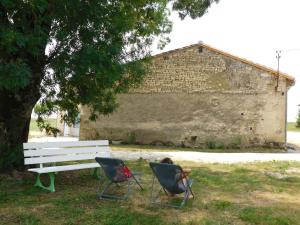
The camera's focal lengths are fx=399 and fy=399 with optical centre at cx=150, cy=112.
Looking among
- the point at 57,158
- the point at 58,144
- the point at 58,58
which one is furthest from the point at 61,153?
the point at 58,58

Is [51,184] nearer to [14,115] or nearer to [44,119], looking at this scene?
[14,115]

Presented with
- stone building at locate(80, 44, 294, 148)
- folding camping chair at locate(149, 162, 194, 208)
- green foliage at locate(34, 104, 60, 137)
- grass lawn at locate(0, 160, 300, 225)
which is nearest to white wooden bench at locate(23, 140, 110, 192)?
grass lawn at locate(0, 160, 300, 225)

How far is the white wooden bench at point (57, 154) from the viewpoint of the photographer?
26.5 ft

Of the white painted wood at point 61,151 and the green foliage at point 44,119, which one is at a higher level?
the green foliage at point 44,119

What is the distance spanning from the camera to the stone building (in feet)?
66.5

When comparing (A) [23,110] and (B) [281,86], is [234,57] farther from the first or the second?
(A) [23,110]

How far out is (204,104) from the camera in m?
20.9

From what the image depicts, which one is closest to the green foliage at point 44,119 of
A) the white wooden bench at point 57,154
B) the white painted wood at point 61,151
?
the white wooden bench at point 57,154

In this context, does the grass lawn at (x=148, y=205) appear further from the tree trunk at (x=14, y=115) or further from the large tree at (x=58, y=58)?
the large tree at (x=58, y=58)

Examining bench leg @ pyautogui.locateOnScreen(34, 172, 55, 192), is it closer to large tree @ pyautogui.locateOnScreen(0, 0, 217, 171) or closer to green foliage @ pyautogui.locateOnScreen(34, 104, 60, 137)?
large tree @ pyautogui.locateOnScreen(0, 0, 217, 171)

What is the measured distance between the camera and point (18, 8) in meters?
7.70

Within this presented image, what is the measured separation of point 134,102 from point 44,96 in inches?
484

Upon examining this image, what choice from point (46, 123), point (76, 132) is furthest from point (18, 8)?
point (76, 132)

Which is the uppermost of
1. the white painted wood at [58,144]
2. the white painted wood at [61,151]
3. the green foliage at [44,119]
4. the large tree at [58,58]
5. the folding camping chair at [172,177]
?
the large tree at [58,58]
